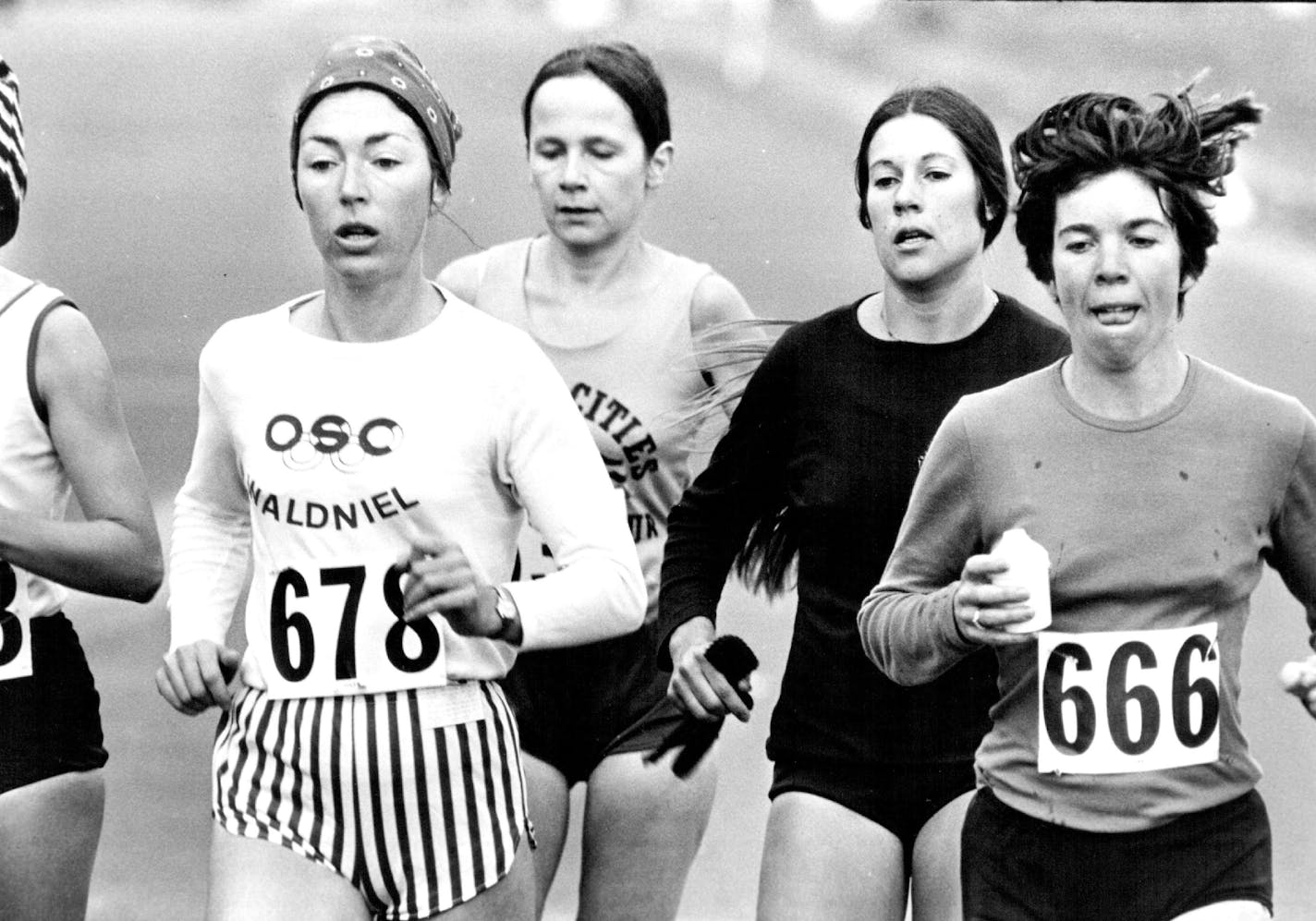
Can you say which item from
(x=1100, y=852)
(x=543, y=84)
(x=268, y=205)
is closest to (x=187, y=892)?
(x=268, y=205)

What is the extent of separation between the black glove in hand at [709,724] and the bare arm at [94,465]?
98 cm

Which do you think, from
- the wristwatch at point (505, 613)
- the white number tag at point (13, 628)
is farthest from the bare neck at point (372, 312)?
the white number tag at point (13, 628)

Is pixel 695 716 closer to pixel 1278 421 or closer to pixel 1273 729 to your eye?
pixel 1278 421

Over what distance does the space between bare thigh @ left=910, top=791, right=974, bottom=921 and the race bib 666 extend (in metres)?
0.43

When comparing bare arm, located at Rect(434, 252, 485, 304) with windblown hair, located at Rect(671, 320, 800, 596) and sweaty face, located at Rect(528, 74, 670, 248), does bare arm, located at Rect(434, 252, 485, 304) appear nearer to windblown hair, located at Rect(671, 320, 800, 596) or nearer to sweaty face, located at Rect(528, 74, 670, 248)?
sweaty face, located at Rect(528, 74, 670, 248)

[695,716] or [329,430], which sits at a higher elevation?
[329,430]

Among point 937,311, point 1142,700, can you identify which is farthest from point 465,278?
point 1142,700

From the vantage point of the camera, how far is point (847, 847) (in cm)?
409

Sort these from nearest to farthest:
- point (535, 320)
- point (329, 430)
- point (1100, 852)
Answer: point (1100, 852) → point (329, 430) → point (535, 320)

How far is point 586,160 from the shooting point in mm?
5059

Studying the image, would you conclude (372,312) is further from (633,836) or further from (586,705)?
(633,836)

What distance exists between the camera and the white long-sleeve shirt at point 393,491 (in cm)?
376

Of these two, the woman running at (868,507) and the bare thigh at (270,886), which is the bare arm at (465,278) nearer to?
the woman running at (868,507)

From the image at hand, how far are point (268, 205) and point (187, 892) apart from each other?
1863 millimetres
